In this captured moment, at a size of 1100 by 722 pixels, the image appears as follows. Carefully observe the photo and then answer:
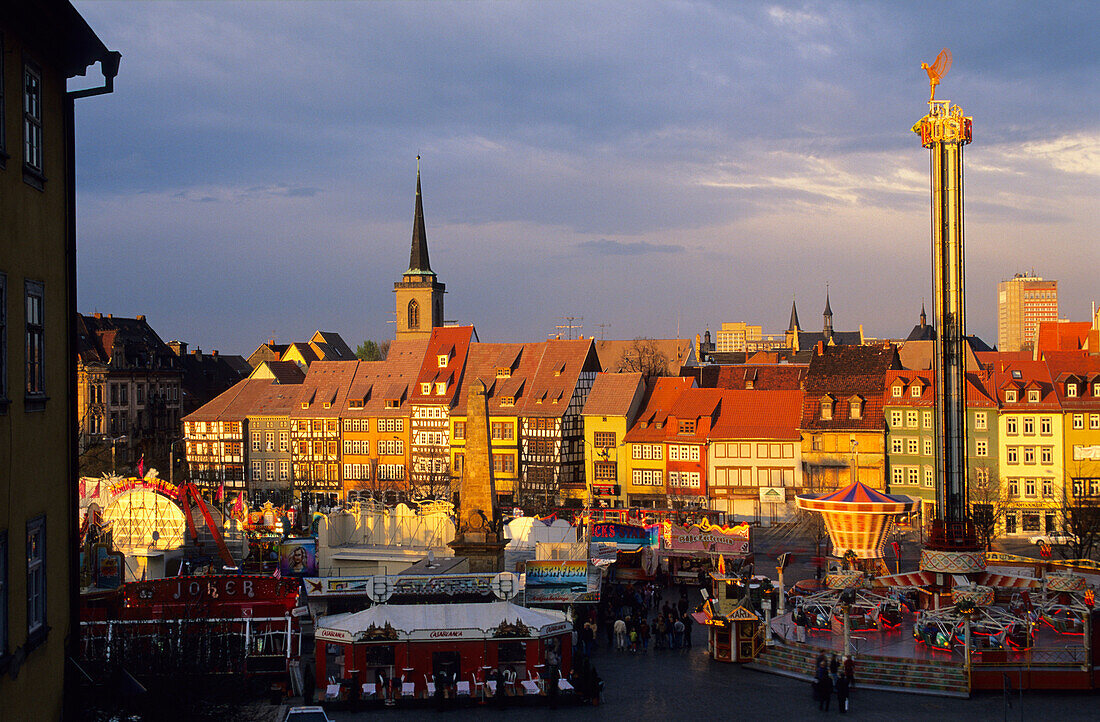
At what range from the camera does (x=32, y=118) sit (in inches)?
432

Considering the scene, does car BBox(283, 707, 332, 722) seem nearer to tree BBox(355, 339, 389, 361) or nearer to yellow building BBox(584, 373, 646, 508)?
yellow building BBox(584, 373, 646, 508)

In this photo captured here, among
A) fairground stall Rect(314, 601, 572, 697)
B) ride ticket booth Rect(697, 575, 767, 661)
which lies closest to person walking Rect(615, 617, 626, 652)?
ride ticket booth Rect(697, 575, 767, 661)

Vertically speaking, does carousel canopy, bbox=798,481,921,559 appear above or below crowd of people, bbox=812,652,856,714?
above

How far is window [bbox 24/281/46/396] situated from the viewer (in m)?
10.9

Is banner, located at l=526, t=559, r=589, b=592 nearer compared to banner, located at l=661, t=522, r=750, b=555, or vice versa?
banner, located at l=526, t=559, r=589, b=592

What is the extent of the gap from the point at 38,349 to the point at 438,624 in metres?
21.1

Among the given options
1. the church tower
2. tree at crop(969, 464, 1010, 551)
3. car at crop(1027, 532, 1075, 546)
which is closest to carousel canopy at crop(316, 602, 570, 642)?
car at crop(1027, 532, 1075, 546)

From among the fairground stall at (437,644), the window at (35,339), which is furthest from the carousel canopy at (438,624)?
the window at (35,339)

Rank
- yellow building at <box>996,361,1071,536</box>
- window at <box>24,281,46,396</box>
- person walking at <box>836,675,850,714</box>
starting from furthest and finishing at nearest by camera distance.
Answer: yellow building at <box>996,361,1071,536</box> < person walking at <box>836,675,850,714</box> < window at <box>24,281,46,396</box>

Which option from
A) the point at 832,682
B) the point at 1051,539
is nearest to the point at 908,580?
the point at 832,682

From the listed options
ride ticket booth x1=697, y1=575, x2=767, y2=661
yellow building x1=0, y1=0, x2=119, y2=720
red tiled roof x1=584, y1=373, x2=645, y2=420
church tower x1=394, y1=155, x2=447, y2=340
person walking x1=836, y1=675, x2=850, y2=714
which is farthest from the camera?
church tower x1=394, y1=155, x2=447, y2=340

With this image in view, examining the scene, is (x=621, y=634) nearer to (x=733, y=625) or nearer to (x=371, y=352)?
(x=733, y=625)

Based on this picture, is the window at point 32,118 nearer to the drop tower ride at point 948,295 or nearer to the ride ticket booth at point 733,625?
the ride ticket booth at point 733,625

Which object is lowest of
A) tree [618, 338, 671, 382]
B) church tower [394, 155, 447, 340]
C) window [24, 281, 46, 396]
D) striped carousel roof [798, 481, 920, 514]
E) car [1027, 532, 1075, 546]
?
car [1027, 532, 1075, 546]
